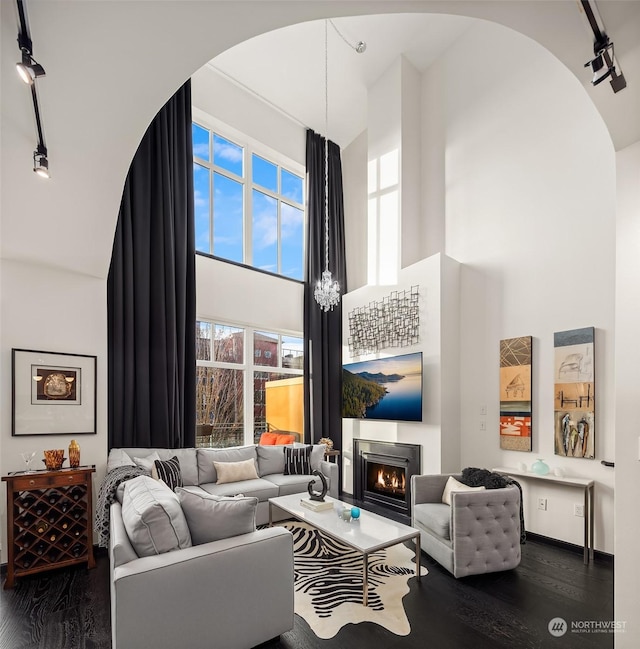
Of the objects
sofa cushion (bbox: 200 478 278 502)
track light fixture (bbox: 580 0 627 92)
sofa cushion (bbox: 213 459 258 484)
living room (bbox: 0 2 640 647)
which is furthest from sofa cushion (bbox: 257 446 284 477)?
track light fixture (bbox: 580 0 627 92)

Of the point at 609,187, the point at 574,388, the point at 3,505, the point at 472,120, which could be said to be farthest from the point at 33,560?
the point at 472,120

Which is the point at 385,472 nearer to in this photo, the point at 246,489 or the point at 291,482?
the point at 291,482

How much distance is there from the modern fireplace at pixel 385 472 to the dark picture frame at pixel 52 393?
11.2 feet

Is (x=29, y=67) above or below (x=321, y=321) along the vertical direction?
above

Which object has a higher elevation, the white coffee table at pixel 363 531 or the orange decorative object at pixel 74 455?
the orange decorative object at pixel 74 455

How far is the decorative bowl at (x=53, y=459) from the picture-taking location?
3.43m

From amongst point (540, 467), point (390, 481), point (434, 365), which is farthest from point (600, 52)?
point (390, 481)

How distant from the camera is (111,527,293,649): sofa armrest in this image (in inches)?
77.7

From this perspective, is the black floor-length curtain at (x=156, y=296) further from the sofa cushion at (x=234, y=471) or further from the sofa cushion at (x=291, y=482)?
the sofa cushion at (x=291, y=482)

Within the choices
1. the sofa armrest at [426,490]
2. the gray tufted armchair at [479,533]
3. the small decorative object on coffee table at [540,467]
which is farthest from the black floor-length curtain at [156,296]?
the small decorative object on coffee table at [540,467]

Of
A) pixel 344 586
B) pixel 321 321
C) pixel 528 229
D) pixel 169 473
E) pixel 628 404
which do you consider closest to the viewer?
pixel 628 404

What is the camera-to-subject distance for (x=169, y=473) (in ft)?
14.0

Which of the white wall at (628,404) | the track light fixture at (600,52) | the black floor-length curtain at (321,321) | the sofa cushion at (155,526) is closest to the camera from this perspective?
the track light fixture at (600,52)

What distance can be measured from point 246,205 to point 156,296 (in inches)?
88.7
